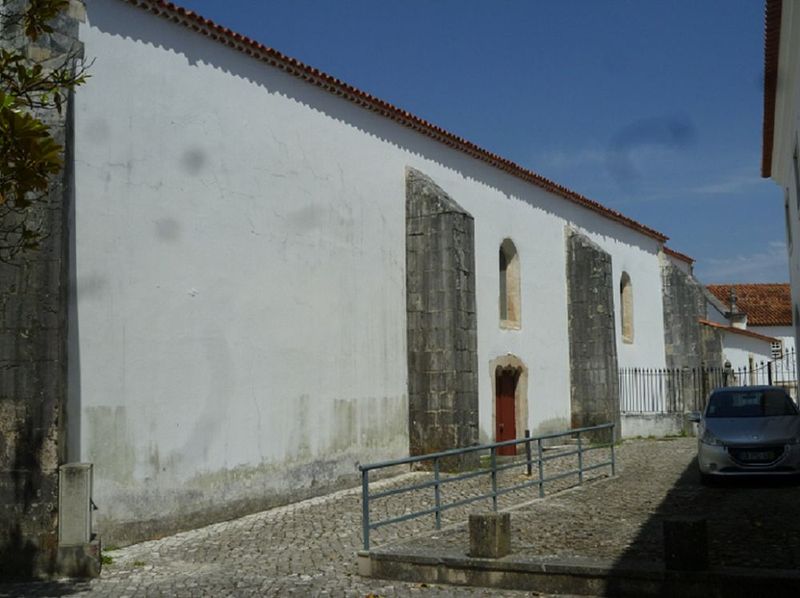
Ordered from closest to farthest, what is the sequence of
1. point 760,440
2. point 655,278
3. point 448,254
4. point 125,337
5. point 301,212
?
point 125,337 → point 760,440 → point 301,212 → point 448,254 → point 655,278

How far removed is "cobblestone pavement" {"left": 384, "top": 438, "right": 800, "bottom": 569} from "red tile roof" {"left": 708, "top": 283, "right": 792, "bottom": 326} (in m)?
34.5

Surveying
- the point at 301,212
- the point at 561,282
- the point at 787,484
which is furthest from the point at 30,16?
the point at 561,282

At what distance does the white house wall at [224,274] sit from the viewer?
10.5m

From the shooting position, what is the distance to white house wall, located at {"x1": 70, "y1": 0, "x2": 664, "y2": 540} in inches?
412

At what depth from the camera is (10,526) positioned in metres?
8.86

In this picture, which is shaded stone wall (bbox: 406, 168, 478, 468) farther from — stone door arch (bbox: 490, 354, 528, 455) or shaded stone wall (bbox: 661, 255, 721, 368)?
shaded stone wall (bbox: 661, 255, 721, 368)

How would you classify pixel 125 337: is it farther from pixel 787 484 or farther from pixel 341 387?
pixel 787 484

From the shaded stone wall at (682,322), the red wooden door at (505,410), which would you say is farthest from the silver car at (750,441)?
the shaded stone wall at (682,322)

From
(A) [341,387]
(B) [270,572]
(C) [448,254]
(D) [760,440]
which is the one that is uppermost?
(C) [448,254]

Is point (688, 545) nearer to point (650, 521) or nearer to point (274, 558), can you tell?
point (650, 521)

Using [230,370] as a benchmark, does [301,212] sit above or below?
above

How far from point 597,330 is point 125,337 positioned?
13948 millimetres

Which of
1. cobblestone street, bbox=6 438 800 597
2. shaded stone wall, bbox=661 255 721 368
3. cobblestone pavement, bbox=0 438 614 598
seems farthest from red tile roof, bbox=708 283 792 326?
cobblestone pavement, bbox=0 438 614 598

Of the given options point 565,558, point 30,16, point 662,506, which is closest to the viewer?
point 30,16
